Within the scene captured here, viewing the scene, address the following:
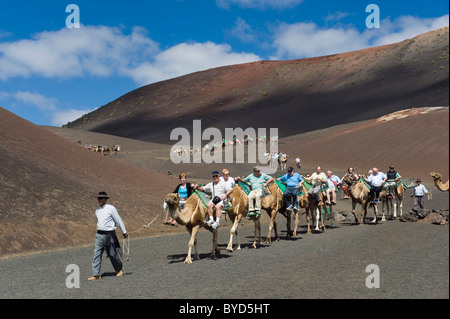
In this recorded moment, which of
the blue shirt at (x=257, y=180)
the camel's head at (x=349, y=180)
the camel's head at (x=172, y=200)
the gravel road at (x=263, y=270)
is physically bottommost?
the gravel road at (x=263, y=270)

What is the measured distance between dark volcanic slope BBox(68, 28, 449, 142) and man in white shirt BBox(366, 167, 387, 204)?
62541 millimetres

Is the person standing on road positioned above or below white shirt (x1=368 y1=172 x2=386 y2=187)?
below

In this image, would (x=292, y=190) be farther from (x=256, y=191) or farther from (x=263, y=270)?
(x=263, y=270)

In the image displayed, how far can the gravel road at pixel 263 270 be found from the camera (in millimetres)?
A: 9062

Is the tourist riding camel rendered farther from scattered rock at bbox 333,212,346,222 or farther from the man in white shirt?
scattered rock at bbox 333,212,346,222

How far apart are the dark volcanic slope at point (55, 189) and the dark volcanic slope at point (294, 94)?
2393 inches

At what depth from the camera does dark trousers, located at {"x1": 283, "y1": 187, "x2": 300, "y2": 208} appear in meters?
17.1

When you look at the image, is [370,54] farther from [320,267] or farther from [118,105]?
[320,267]

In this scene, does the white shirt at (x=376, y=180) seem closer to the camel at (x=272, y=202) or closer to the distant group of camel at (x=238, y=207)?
the distant group of camel at (x=238, y=207)

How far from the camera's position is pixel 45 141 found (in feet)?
106

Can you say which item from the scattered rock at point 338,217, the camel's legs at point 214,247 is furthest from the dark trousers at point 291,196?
the scattered rock at point 338,217

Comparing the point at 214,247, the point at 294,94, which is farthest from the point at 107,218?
the point at 294,94

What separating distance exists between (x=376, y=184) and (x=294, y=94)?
99.1 meters

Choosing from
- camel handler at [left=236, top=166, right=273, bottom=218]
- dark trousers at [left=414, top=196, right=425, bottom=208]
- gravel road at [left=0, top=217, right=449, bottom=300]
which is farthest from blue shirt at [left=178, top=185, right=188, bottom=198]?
dark trousers at [left=414, top=196, right=425, bottom=208]
